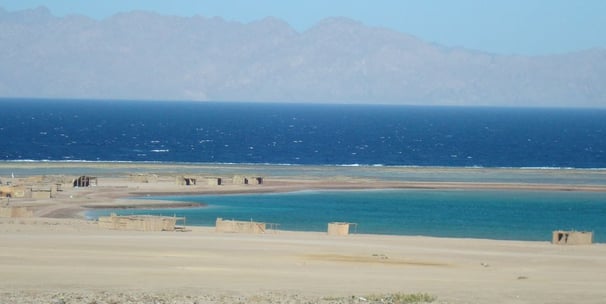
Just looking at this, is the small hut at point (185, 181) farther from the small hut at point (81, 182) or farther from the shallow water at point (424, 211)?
the small hut at point (81, 182)

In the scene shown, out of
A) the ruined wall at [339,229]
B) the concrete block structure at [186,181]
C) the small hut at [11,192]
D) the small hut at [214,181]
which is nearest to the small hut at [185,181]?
the concrete block structure at [186,181]

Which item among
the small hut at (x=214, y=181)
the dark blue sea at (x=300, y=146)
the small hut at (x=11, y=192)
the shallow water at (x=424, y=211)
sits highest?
the dark blue sea at (x=300, y=146)

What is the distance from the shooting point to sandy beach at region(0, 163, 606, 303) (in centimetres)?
2834

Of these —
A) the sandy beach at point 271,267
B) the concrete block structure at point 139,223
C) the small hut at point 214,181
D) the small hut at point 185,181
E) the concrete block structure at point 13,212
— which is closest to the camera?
the sandy beach at point 271,267

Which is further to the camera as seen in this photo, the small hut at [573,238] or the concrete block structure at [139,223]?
the concrete block structure at [139,223]

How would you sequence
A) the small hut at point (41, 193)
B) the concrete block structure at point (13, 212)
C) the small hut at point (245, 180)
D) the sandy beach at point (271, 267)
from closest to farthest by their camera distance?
1. the sandy beach at point (271, 267)
2. the concrete block structure at point (13, 212)
3. the small hut at point (41, 193)
4. the small hut at point (245, 180)

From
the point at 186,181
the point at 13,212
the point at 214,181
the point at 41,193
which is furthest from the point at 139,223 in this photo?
the point at 214,181

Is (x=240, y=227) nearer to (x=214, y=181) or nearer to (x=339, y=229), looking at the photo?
(x=339, y=229)

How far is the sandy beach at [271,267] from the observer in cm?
2834

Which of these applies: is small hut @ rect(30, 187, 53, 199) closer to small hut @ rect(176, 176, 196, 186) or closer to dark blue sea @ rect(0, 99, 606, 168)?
small hut @ rect(176, 176, 196, 186)

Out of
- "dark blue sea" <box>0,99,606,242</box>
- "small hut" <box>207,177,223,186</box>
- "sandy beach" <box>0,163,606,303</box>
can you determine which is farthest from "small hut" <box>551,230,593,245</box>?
"small hut" <box>207,177,223,186</box>

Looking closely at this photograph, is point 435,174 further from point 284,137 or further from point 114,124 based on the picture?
point 114,124

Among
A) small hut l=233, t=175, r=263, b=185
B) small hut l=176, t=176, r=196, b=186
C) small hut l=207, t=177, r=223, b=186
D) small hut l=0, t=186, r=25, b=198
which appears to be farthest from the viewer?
small hut l=233, t=175, r=263, b=185

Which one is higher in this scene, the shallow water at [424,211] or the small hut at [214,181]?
the small hut at [214,181]
